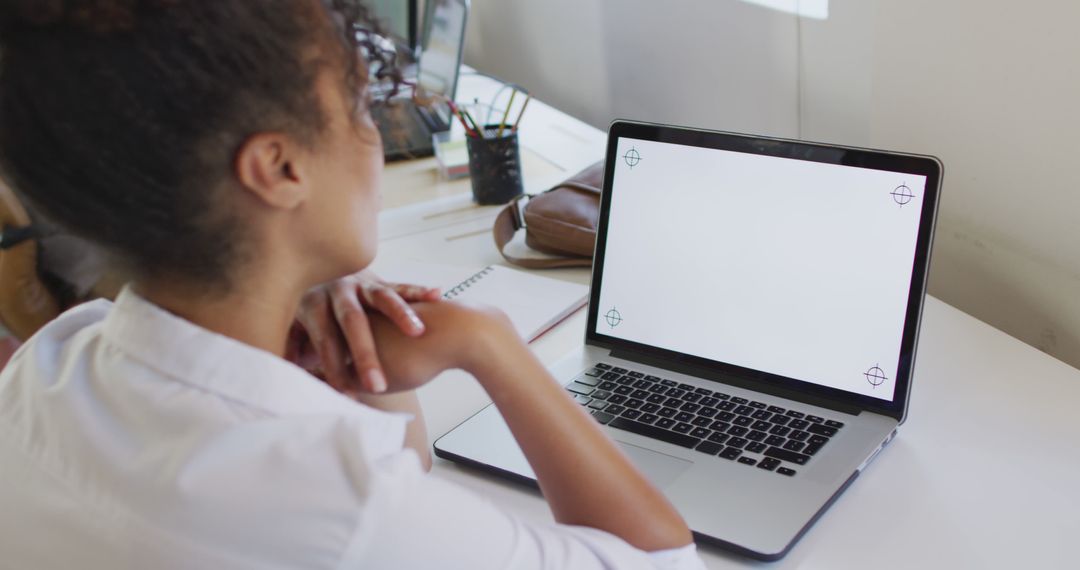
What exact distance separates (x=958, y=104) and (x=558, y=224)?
498mm

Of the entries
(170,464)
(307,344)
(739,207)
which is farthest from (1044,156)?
(170,464)

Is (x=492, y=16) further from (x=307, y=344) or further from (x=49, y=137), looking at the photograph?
(x=49, y=137)

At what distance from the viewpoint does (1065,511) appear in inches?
29.3

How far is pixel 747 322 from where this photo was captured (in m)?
0.95

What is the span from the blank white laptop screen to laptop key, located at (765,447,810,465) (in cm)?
11

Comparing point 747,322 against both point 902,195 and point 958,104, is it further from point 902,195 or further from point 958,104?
point 958,104

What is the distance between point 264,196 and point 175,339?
0.10 m

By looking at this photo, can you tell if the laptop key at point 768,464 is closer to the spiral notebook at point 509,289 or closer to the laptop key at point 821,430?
the laptop key at point 821,430

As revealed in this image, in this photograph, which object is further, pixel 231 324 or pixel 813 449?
pixel 813 449

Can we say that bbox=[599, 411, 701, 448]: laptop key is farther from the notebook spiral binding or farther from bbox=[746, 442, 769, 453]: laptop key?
the notebook spiral binding

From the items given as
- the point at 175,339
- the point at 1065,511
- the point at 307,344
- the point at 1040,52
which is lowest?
the point at 1065,511

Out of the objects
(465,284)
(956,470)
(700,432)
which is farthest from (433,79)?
(956,470)

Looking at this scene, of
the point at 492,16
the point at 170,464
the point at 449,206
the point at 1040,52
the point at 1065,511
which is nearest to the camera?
the point at 170,464

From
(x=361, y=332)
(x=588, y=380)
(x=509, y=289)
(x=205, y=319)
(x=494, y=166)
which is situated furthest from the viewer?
(x=494, y=166)
